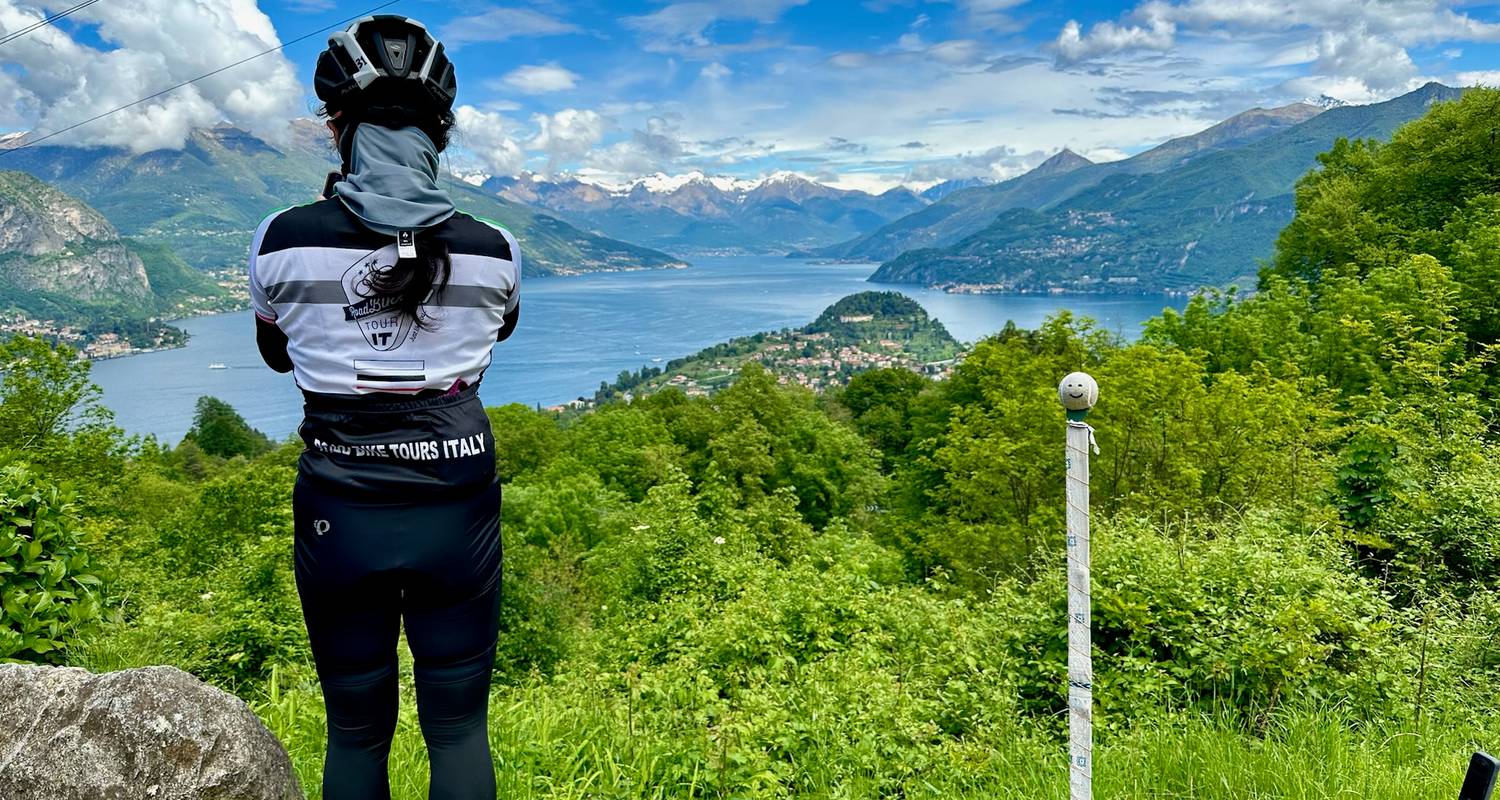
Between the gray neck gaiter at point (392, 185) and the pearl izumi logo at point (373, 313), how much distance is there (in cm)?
8

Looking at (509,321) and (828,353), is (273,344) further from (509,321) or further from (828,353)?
(828,353)

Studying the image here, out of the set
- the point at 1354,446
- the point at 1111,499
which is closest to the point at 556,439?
the point at 1111,499

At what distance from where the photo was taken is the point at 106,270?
581ft

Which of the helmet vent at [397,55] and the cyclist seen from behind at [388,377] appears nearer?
the cyclist seen from behind at [388,377]

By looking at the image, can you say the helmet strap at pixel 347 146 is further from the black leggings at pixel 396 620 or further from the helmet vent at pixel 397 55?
the black leggings at pixel 396 620

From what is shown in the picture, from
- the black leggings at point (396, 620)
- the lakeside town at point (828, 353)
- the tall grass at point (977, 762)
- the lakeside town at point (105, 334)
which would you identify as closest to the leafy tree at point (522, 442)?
the lakeside town at point (828, 353)

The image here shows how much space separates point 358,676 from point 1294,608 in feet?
14.5

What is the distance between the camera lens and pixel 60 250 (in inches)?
7101

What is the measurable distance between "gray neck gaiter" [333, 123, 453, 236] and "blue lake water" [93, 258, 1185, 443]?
168ft

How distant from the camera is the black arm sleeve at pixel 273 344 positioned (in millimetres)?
1617

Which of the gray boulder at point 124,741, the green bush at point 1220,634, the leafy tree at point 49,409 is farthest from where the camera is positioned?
the leafy tree at point 49,409

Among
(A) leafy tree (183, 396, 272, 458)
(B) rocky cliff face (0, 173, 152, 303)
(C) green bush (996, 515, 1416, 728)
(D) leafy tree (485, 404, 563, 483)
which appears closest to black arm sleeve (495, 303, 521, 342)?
(C) green bush (996, 515, 1416, 728)

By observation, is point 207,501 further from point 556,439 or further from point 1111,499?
point 1111,499

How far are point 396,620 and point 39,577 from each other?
92.3 inches
